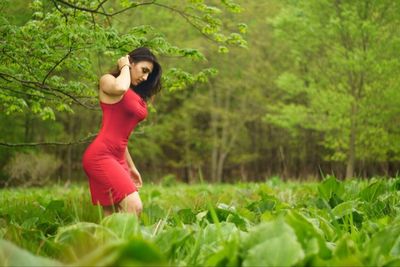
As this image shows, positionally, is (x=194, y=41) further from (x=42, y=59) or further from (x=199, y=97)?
(x=42, y=59)

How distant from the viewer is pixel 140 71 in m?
4.09

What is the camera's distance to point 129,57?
13.3ft

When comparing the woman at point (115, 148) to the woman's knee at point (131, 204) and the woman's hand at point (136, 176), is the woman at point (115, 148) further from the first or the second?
the woman's hand at point (136, 176)

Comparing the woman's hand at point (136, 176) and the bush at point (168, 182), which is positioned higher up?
the woman's hand at point (136, 176)

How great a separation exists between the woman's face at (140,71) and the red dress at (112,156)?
0.84 feet

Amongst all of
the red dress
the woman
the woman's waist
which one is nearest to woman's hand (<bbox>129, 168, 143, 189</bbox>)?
the woman

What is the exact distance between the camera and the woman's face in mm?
4070

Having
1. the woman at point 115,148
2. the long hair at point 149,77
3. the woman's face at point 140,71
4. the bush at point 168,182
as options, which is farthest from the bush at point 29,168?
the woman at point 115,148

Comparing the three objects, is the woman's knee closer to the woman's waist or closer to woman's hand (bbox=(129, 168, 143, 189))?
the woman's waist

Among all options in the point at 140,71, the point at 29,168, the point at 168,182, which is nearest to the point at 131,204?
the point at 140,71

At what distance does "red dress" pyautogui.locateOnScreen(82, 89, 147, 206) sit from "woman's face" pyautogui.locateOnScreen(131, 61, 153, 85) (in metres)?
0.26

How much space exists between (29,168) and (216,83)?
45.8 feet

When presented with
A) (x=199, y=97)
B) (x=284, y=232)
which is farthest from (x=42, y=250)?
(x=199, y=97)

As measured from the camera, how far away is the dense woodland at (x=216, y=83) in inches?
176
